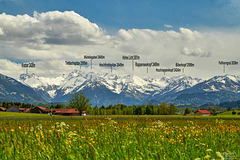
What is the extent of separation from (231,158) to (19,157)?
5.47m

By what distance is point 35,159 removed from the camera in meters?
6.68

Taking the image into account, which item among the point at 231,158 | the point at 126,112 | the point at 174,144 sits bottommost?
the point at 126,112

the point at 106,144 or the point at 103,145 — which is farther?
the point at 106,144

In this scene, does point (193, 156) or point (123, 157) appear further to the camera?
point (193, 156)

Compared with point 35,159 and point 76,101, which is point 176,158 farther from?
point 76,101

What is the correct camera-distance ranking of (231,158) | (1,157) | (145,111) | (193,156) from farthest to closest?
(145,111) → (193,156) → (1,157) → (231,158)

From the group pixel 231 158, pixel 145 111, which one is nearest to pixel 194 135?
pixel 231 158

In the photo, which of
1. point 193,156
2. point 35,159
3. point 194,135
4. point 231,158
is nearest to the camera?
point 231,158

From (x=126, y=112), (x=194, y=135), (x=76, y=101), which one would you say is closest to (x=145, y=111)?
(x=126, y=112)

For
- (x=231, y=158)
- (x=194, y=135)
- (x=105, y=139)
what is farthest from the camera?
(x=194, y=135)

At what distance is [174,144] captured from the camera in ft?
36.0

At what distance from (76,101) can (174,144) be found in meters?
109

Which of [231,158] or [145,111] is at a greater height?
[231,158]

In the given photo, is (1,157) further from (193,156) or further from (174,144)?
(174,144)
